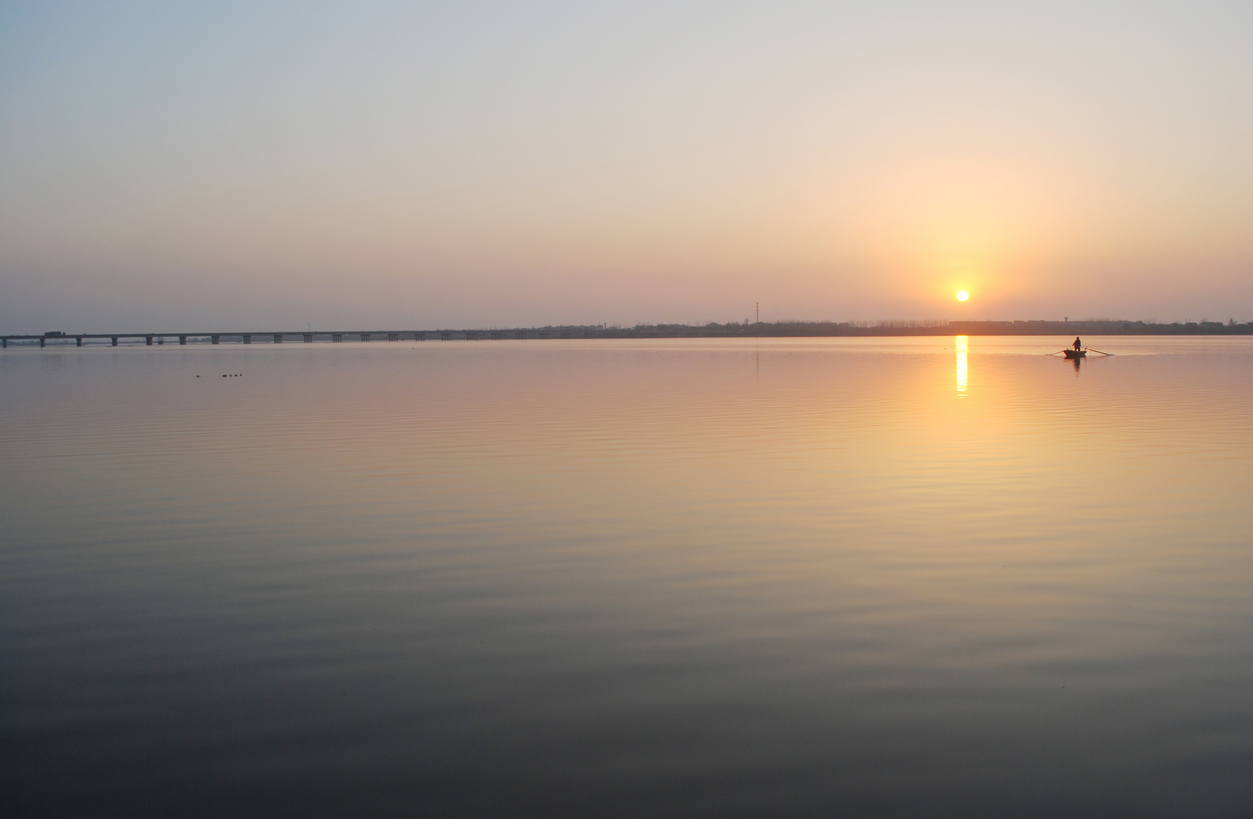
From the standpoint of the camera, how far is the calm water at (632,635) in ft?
19.0

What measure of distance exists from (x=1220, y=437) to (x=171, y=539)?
2163 centimetres

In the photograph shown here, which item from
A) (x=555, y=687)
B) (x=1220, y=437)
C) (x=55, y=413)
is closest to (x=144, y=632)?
(x=555, y=687)

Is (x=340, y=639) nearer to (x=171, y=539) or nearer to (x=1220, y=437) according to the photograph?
(x=171, y=539)

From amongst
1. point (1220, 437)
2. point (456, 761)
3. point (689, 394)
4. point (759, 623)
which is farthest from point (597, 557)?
point (689, 394)

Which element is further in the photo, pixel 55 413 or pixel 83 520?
pixel 55 413

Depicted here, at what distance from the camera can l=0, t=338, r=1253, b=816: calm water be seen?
227 inches

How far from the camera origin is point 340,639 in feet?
27.2

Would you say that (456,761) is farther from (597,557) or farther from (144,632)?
(597,557)

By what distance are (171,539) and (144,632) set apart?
4.21 metres

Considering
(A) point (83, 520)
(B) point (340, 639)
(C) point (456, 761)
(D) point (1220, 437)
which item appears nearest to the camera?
(C) point (456, 761)

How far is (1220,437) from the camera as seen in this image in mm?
22438

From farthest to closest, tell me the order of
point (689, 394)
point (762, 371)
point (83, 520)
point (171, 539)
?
point (762, 371)
point (689, 394)
point (83, 520)
point (171, 539)

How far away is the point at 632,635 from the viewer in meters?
8.32

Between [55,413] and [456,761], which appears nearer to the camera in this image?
[456,761]
